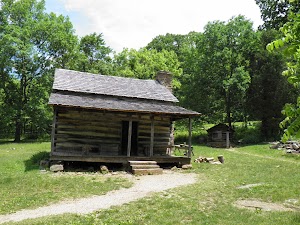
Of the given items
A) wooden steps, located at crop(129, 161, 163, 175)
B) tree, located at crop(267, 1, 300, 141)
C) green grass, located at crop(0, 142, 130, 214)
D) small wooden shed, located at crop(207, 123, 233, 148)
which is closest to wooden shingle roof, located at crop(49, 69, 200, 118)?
wooden steps, located at crop(129, 161, 163, 175)

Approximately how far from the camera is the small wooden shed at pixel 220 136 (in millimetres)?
29975

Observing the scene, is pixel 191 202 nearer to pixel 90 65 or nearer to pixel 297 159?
pixel 297 159

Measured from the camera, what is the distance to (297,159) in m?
19.2

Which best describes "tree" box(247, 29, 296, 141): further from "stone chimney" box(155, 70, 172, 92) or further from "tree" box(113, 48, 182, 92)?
"stone chimney" box(155, 70, 172, 92)

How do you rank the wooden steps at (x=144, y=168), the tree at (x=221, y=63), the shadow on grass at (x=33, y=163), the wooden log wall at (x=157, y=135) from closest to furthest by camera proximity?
the wooden steps at (x=144, y=168) → the shadow on grass at (x=33, y=163) → the wooden log wall at (x=157, y=135) → the tree at (x=221, y=63)

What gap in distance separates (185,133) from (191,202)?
2895 cm

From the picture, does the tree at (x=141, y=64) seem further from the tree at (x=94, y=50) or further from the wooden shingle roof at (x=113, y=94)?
the wooden shingle roof at (x=113, y=94)

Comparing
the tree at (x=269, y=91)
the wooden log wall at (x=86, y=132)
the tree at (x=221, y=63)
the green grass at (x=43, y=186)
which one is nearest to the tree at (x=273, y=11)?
the tree at (x=269, y=91)

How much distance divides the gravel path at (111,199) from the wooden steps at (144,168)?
2.62 feet

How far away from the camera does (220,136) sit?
30.6 metres

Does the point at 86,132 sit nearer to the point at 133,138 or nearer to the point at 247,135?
the point at 133,138

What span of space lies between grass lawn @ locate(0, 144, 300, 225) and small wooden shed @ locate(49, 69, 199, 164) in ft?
10.7

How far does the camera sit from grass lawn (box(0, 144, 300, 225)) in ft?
23.9

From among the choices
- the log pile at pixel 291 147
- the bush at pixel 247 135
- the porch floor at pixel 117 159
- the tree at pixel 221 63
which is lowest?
the porch floor at pixel 117 159
